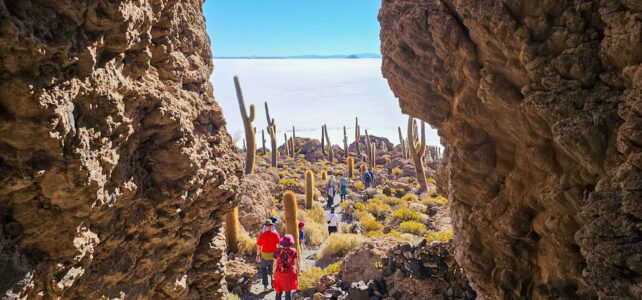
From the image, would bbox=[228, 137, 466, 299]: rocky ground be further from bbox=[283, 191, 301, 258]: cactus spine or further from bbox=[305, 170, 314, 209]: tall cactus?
bbox=[283, 191, 301, 258]: cactus spine

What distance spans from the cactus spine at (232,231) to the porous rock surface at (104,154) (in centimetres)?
517

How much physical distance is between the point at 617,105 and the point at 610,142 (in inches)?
9.9

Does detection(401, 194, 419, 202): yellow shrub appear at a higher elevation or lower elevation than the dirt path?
higher

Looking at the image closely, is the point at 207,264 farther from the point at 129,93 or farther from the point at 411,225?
the point at 411,225

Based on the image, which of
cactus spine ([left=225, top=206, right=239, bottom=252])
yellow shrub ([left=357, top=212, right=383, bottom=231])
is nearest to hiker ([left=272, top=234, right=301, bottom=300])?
cactus spine ([left=225, top=206, right=239, bottom=252])

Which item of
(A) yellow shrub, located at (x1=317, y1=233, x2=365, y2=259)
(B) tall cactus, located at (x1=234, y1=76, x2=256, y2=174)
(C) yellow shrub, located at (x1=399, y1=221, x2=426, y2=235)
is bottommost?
(A) yellow shrub, located at (x1=317, y1=233, x2=365, y2=259)

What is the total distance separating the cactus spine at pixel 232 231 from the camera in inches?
396

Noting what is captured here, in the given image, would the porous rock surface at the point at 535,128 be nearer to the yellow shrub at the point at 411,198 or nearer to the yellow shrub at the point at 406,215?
the yellow shrub at the point at 406,215

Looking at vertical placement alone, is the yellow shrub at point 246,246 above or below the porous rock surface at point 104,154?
below

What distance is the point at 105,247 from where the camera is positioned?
3283 millimetres

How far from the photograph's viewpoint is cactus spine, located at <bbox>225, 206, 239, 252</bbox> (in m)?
10.0

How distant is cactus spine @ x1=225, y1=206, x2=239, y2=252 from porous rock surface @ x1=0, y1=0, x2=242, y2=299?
203 inches

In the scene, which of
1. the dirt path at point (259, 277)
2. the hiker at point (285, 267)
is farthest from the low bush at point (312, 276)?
the hiker at point (285, 267)

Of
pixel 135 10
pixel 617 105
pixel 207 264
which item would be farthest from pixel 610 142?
pixel 207 264
